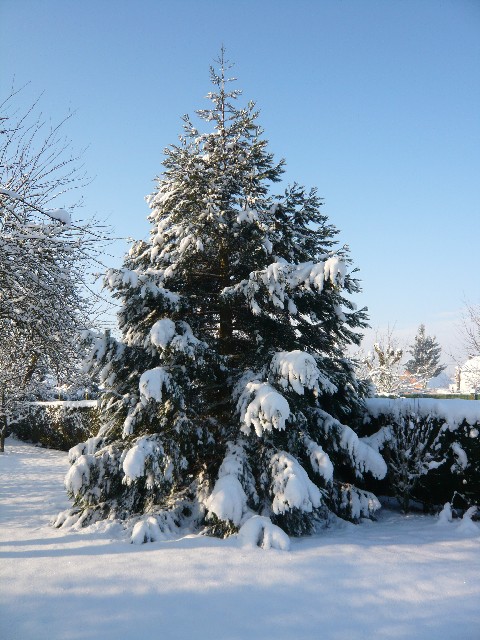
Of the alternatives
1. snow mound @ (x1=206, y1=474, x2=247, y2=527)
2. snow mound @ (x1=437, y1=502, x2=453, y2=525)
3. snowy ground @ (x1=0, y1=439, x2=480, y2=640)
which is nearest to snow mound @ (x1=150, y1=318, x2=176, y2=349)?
snow mound @ (x1=206, y1=474, x2=247, y2=527)

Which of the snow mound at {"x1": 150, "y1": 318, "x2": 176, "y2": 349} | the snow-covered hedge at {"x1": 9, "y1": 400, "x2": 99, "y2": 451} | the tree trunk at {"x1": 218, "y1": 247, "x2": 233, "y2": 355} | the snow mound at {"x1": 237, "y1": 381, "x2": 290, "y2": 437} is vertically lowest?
the snow-covered hedge at {"x1": 9, "y1": 400, "x2": 99, "y2": 451}

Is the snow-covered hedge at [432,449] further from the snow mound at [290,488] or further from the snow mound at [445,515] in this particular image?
the snow mound at [290,488]

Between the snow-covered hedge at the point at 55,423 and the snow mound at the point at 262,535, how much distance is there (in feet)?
32.9

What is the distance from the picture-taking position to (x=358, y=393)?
809 cm

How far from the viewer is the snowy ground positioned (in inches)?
145

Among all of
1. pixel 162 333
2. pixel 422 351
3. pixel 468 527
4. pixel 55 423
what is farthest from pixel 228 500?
pixel 422 351

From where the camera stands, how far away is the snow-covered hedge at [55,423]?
15.9m

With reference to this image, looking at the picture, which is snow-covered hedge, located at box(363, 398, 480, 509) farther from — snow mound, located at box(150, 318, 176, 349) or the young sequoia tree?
snow mound, located at box(150, 318, 176, 349)

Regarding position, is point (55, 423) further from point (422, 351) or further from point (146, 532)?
point (422, 351)

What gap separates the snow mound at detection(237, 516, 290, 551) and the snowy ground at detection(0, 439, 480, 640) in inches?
4.8

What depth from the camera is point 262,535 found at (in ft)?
18.5

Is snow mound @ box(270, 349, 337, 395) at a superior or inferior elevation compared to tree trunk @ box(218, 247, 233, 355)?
inferior

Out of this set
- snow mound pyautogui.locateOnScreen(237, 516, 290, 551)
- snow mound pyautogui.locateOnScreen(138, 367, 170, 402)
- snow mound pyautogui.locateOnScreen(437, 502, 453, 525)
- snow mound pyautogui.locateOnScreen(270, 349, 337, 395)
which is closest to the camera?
snow mound pyautogui.locateOnScreen(237, 516, 290, 551)

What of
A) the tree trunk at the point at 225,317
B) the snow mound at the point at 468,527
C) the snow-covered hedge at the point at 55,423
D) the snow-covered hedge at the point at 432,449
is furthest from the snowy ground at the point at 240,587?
the snow-covered hedge at the point at 55,423
